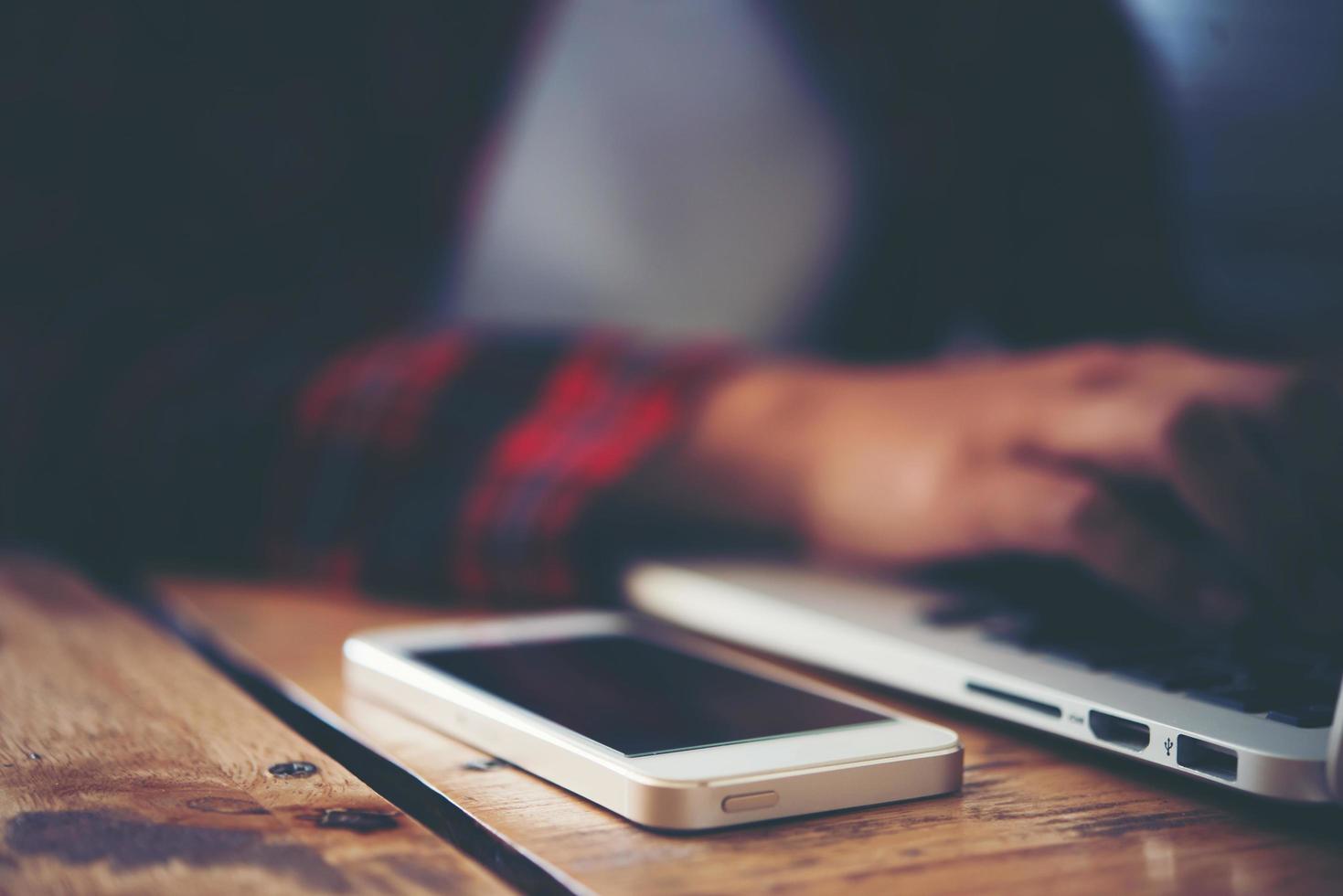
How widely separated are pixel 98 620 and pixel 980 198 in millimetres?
632

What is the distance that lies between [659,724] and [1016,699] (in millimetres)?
108

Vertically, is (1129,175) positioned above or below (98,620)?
above

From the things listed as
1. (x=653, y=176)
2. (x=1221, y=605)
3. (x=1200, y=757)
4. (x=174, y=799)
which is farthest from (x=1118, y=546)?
(x=653, y=176)

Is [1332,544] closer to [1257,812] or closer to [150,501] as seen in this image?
[1257,812]

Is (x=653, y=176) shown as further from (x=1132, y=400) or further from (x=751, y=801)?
(x=751, y=801)

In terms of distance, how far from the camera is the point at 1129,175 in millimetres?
623

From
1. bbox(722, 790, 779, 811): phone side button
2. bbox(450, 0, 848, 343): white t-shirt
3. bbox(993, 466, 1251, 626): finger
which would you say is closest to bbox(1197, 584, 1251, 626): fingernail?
bbox(993, 466, 1251, 626): finger

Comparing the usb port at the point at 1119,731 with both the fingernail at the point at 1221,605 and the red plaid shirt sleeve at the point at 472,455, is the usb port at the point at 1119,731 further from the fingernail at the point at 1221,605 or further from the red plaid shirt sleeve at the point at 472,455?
the red plaid shirt sleeve at the point at 472,455

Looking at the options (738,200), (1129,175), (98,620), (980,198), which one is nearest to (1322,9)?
(1129,175)

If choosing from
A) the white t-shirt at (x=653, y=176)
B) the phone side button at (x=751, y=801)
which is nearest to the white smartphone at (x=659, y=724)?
the phone side button at (x=751, y=801)

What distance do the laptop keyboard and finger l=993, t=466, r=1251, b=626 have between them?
13 millimetres

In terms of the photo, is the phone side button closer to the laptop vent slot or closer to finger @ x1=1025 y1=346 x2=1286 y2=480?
the laptop vent slot

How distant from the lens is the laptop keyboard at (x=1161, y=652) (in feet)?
1.05

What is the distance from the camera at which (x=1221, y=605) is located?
0.42m
